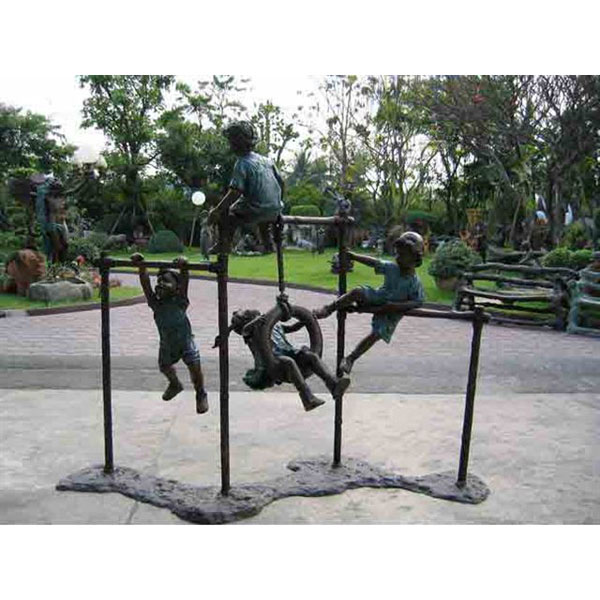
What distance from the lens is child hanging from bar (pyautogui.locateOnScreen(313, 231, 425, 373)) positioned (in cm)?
325

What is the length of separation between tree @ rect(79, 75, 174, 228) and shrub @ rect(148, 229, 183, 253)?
3.11 m

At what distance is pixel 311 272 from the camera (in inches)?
671

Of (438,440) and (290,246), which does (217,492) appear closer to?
(438,440)

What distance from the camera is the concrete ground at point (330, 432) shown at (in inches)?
136

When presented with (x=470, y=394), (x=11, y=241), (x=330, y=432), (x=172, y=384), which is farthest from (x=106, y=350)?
(x=11, y=241)

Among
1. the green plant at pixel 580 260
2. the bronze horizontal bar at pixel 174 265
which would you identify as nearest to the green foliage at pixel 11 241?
the green plant at pixel 580 260

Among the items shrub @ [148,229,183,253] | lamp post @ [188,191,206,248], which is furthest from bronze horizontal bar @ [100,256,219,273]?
shrub @ [148,229,183,253]

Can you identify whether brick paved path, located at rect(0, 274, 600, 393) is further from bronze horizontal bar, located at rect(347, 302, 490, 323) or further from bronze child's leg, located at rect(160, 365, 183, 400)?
bronze horizontal bar, located at rect(347, 302, 490, 323)

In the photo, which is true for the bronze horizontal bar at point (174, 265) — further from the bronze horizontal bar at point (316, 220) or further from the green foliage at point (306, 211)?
the green foliage at point (306, 211)

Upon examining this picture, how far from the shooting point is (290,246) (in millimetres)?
26594

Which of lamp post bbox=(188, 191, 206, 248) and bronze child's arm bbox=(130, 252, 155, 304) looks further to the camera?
lamp post bbox=(188, 191, 206, 248)

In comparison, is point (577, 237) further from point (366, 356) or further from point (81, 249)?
point (81, 249)

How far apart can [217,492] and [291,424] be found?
138 centimetres

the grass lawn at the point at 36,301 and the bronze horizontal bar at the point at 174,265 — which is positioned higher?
the bronze horizontal bar at the point at 174,265
